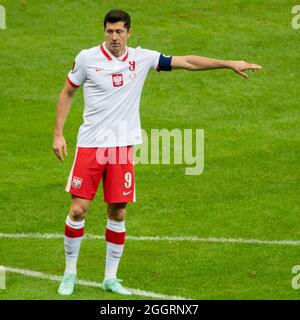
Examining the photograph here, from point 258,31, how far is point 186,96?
4.28 meters

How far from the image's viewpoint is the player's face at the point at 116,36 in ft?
41.9

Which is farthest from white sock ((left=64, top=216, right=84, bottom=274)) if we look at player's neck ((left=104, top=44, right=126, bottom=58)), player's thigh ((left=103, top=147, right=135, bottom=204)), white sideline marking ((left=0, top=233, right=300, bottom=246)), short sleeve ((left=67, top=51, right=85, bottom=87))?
white sideline marking ((left=0, top=233, right=300, bottom=246))

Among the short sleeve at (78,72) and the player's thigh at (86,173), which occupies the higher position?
the short sleeve at (78,72)

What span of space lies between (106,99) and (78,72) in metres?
0.43

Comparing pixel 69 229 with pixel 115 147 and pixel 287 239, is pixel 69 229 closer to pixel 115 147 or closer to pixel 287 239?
pixel 115 147

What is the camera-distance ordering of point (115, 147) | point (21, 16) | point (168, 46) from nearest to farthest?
point (115, 147), point (168, 46), point (21, 16)

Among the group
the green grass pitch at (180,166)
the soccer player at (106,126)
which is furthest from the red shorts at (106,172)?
the green grass pitch at (180,166)

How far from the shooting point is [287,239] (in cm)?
1534

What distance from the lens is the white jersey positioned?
42.2 feet

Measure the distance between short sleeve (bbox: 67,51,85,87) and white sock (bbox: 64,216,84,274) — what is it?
1.46 metres

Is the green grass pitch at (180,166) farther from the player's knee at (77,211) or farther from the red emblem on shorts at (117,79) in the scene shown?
the red emblem on shorts at (117,79)

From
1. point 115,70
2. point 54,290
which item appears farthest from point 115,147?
point 54,290

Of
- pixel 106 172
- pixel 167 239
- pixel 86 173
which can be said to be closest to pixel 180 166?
pixel 167 239

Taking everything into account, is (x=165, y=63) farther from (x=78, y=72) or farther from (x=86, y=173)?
(x=86, y=173)
